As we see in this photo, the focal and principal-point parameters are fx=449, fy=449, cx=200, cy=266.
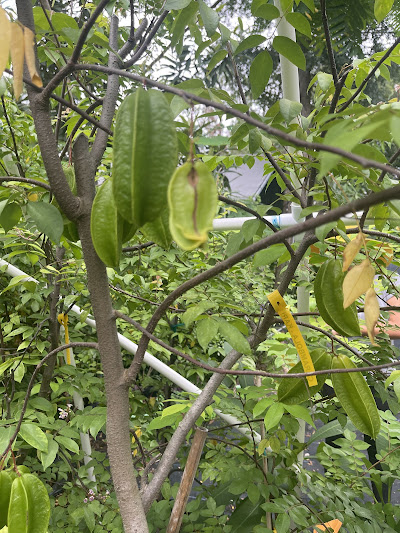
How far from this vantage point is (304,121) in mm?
789

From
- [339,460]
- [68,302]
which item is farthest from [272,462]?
[68,302]

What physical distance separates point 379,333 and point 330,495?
40 centimetres

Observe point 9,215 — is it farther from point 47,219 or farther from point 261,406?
point 261,406

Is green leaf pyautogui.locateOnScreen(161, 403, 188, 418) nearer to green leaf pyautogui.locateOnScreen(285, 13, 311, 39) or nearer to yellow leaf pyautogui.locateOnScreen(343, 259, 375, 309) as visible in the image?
yellow leaf pyautogui.locateOnScreen(343, 259, 375, 309)

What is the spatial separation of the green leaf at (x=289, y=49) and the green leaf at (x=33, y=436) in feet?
2.27

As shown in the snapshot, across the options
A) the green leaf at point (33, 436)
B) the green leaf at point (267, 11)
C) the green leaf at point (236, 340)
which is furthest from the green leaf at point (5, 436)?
the green leaf at point (267, 11)

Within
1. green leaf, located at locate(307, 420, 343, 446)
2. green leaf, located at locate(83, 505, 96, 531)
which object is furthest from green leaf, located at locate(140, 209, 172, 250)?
green leaf, located at locate(307, 420, 343, 446)

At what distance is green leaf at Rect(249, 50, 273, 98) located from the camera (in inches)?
24.0

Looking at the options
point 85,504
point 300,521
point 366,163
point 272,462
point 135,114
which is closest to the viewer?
point 366,163

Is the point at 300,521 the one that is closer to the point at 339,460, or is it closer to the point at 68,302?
the point at 339,460

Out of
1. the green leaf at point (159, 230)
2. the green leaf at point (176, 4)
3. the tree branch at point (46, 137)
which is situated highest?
the green leaf at point (176, 4)

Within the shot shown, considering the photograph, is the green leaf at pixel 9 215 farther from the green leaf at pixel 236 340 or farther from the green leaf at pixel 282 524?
the green leaf at pixel 282 524

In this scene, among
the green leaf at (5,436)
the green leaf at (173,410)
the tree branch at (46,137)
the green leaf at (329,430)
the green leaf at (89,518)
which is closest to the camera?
the tree branch at (46,137)

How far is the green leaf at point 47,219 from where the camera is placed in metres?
0.51
